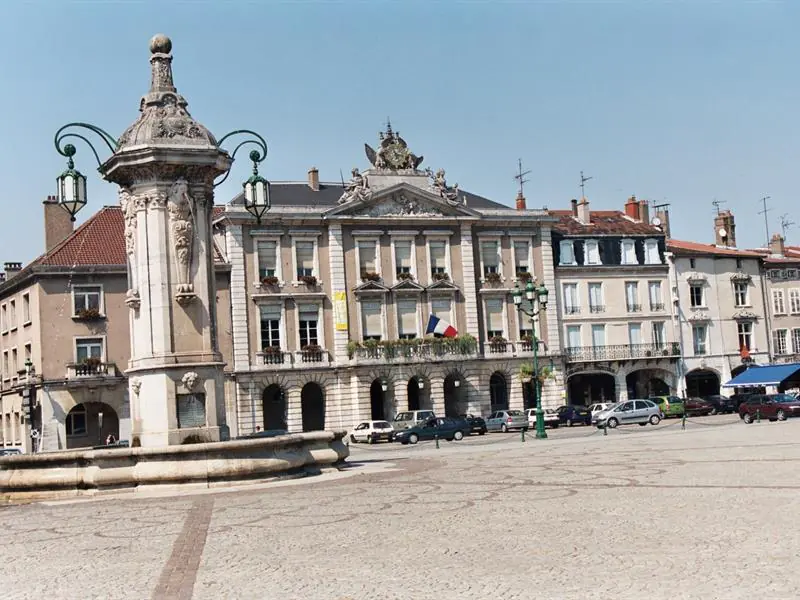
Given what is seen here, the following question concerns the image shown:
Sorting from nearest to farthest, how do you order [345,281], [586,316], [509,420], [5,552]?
1. [5,552]
2. [509,420]
3. [345,281]
4. [586,316]

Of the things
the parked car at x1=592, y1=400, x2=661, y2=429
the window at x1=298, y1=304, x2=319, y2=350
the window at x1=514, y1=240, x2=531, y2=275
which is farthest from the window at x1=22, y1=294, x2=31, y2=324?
the parked car at x1=592, y1=400, x2=661, y2=429

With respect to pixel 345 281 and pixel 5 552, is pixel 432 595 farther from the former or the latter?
pixel 345 281

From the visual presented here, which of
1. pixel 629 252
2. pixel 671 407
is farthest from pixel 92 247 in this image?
pixel 629 252

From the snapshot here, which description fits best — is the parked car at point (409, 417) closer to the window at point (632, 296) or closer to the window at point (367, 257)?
the window at point (367, 257)

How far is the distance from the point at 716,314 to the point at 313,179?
27.0 metres

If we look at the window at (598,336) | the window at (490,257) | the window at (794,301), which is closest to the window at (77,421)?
the window at (490,257)

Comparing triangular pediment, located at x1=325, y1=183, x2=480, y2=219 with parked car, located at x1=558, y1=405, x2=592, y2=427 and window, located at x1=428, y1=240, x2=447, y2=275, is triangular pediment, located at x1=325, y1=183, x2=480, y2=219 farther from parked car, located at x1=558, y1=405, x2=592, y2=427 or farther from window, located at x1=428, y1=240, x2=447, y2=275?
parked car, located at x1=558, y1=405, x2=592, y2=427

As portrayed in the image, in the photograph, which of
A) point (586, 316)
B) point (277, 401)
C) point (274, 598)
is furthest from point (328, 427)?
point (274, 598)

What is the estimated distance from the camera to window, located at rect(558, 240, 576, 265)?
67625 mm

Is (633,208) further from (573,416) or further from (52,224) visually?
(52,224)

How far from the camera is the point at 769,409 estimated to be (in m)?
49.4

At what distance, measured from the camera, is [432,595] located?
959cm

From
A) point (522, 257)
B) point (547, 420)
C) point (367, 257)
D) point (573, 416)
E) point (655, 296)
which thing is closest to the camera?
point (547, 420)

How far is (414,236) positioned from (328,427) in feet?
38.1
